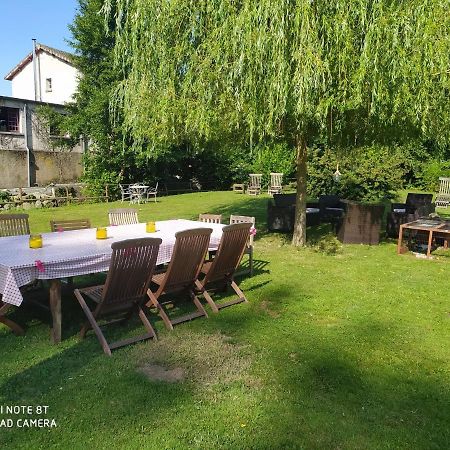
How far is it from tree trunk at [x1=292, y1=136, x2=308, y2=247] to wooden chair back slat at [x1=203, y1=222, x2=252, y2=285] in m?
3.73

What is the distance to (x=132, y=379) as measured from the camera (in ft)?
12.2

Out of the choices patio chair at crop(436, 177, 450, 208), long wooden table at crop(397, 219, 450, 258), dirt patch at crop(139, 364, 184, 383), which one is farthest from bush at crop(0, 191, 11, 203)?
patio chair at crop(436, 177, 450, 208)

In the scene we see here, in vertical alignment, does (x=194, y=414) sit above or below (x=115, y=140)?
below

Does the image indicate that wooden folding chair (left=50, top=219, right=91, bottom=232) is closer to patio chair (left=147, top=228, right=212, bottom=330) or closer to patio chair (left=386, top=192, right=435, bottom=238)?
patio chair (left=147, top=228, right=212, bottom=330)

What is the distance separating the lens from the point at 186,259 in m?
4.87

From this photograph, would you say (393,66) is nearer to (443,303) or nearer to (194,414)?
(443,303)

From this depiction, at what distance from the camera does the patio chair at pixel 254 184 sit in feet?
72.2

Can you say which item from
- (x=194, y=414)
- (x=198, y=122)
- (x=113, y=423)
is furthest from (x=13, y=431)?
(x=198, y=122)

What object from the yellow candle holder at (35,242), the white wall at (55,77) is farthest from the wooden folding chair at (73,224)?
the white wall at (55,77)

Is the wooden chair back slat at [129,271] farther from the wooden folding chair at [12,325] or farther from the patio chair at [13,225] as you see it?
the patio chair at [13,225]

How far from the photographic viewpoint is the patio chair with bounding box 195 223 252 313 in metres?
5.27

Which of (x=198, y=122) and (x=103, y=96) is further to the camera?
(x=103, y=96)

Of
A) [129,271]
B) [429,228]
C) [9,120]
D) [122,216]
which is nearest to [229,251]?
[129,271]

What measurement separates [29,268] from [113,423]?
1.84 metres
